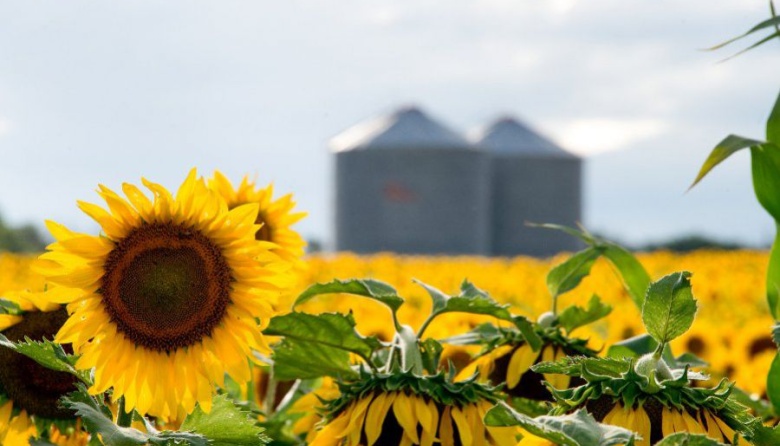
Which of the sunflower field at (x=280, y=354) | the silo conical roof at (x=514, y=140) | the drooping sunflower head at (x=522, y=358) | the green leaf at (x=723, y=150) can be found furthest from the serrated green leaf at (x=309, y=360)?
the silo conical roof at (x=514, y=140)

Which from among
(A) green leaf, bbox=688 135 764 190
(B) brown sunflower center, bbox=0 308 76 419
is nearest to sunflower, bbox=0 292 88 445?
(B) brown sunflower center, bbox=0 308 76 419

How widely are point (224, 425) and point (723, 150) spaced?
0.46 metres

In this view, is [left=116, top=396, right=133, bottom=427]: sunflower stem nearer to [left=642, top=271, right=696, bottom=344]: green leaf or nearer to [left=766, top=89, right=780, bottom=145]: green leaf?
[left=642, top=271, right=696, bottom=344]: green leaf

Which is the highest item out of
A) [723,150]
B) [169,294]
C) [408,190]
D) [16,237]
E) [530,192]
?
[723,150]

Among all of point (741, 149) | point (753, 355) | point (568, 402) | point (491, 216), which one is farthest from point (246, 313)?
point (491, 216)

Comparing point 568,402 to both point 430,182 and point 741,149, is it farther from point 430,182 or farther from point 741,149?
point 430,182

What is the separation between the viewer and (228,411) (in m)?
0.84

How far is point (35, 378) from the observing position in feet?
3.18

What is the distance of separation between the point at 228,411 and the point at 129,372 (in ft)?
0.26

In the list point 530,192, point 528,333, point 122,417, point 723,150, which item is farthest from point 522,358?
point 530,192

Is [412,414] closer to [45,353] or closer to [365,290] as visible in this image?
[365,290]

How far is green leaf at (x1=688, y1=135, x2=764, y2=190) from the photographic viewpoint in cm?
94

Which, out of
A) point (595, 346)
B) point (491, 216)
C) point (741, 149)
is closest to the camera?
point (741, 149)

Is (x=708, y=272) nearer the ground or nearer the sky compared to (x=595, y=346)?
nearer the ground
